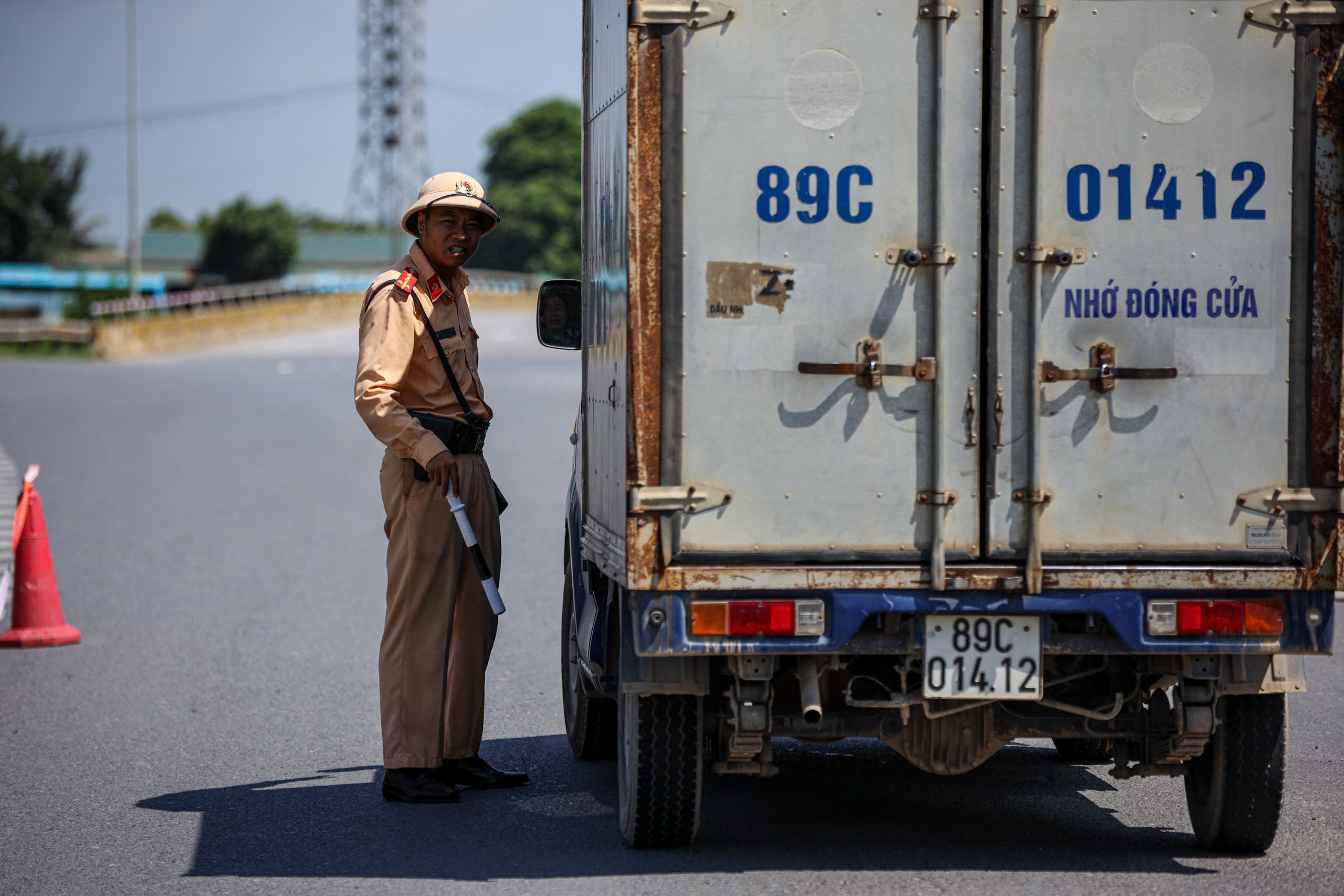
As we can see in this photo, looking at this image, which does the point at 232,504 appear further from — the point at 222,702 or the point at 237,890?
the point at 237,890

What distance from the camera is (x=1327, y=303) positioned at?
4676mm

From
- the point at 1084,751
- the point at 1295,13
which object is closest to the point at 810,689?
the point at 1084,751

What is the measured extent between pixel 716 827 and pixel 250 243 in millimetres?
87758

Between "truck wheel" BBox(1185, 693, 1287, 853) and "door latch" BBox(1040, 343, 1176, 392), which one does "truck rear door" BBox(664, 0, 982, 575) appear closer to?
"door latch" BBox(1040, 343, 1176, 392)

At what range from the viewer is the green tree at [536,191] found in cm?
10775

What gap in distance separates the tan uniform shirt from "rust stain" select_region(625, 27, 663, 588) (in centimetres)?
128

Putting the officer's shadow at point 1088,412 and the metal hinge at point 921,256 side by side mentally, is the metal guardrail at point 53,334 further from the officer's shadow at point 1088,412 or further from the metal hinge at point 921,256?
the officer's shadow at point 1088,412

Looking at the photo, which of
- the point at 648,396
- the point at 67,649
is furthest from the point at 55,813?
the point at 67,649

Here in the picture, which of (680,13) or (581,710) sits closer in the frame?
(680,13)

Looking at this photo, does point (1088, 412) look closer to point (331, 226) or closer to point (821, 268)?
point (821, 268)

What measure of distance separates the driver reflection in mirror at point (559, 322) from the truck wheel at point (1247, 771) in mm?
2683

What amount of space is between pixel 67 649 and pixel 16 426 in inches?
578

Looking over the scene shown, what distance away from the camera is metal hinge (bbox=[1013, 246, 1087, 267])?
4.58m

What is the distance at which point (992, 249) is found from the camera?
4598 mm
